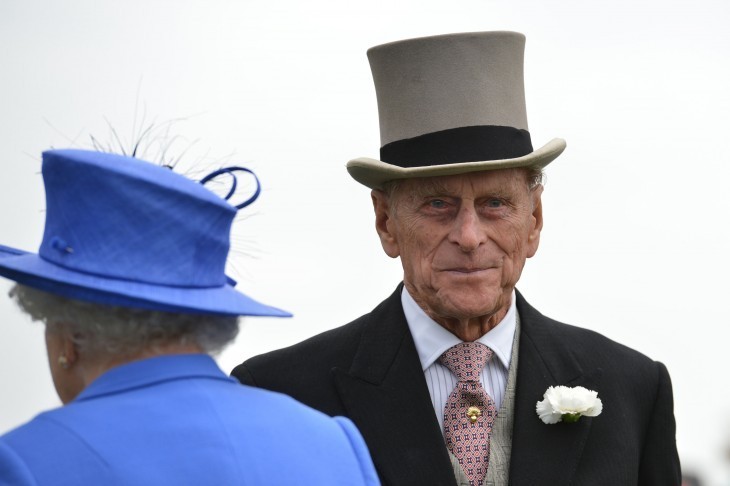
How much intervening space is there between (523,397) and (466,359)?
0.73 feet

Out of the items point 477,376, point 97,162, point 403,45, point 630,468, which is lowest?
point 630,468

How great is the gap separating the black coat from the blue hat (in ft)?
4.67

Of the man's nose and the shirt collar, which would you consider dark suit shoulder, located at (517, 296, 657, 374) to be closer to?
the shirt collar

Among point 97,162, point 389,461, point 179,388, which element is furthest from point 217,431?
point 389,461

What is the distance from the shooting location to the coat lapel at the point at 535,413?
14.2 ft

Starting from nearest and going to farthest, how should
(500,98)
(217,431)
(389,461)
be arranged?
(217,431), (389,461), (500,98)

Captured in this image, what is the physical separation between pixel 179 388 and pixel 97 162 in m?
0.53

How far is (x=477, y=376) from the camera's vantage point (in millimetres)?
4457

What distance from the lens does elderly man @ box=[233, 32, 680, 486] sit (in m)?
4.38

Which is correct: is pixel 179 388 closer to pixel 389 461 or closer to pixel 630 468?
pixel 389 461

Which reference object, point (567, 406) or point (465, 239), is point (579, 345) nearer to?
point (567, 406)

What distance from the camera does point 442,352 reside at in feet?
14.9

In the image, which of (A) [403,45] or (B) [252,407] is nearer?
(B) [252,407]

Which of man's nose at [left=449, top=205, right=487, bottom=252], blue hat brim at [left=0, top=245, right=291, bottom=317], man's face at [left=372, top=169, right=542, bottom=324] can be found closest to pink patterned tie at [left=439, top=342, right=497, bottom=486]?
man's face at [left=372, top=169, right=542, bottom=324]
